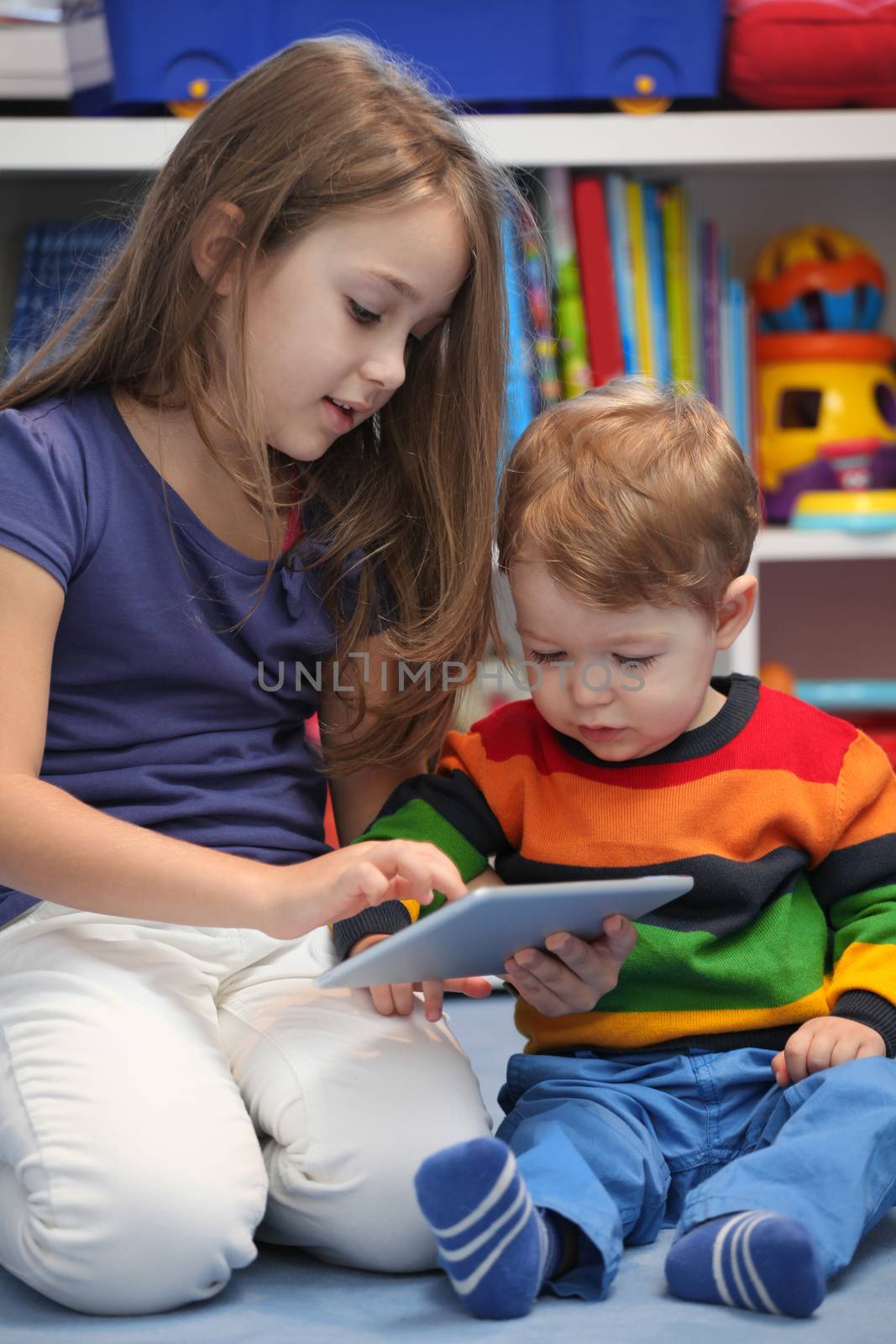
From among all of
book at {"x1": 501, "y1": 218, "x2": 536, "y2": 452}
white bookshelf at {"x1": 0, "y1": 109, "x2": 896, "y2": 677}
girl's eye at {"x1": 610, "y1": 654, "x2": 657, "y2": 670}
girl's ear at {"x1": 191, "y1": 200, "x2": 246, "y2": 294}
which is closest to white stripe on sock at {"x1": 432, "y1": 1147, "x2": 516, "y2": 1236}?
girl's eye at {"x1": 610, "y1": 654, "x2": 657, "y2": 670}

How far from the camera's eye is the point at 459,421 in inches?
43.3

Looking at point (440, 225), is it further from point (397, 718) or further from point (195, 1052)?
point (195, 1052)

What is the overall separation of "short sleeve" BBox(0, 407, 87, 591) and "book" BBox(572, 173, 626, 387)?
0.82 m

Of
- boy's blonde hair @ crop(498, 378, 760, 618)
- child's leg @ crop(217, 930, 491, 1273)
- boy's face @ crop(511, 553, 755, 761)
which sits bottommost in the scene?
child's leg @ crop(217, 930, 491, 1273)

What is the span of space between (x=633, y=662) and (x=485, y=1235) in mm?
357

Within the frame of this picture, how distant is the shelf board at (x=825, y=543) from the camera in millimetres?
1689

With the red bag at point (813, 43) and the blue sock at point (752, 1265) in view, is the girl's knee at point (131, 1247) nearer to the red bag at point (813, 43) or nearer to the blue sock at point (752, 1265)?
the blue sock at point (752, 1265)

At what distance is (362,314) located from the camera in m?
0.99

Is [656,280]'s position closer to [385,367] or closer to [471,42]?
[471,42]

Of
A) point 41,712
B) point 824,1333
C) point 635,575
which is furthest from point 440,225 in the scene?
point 824,1333

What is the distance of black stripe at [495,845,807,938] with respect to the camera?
91 centimetres

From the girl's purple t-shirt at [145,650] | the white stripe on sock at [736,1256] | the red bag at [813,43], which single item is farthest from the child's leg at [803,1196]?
the red bag at [813,43]

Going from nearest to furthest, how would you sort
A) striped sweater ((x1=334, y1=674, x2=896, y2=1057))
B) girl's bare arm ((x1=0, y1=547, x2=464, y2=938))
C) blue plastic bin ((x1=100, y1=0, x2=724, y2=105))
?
girl's bare arm ((x1=0, y1=547, x2=464, y2=938)), striped sweater ((x1=334, y1=674, x2=896, y2=1057)), blue plastic bin ((x1=100, y1=0, x2=724, y2=105))

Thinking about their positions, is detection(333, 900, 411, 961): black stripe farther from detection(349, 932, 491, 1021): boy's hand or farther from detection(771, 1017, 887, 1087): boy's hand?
detection(771, 1017, 887, 1087): boy's hand
